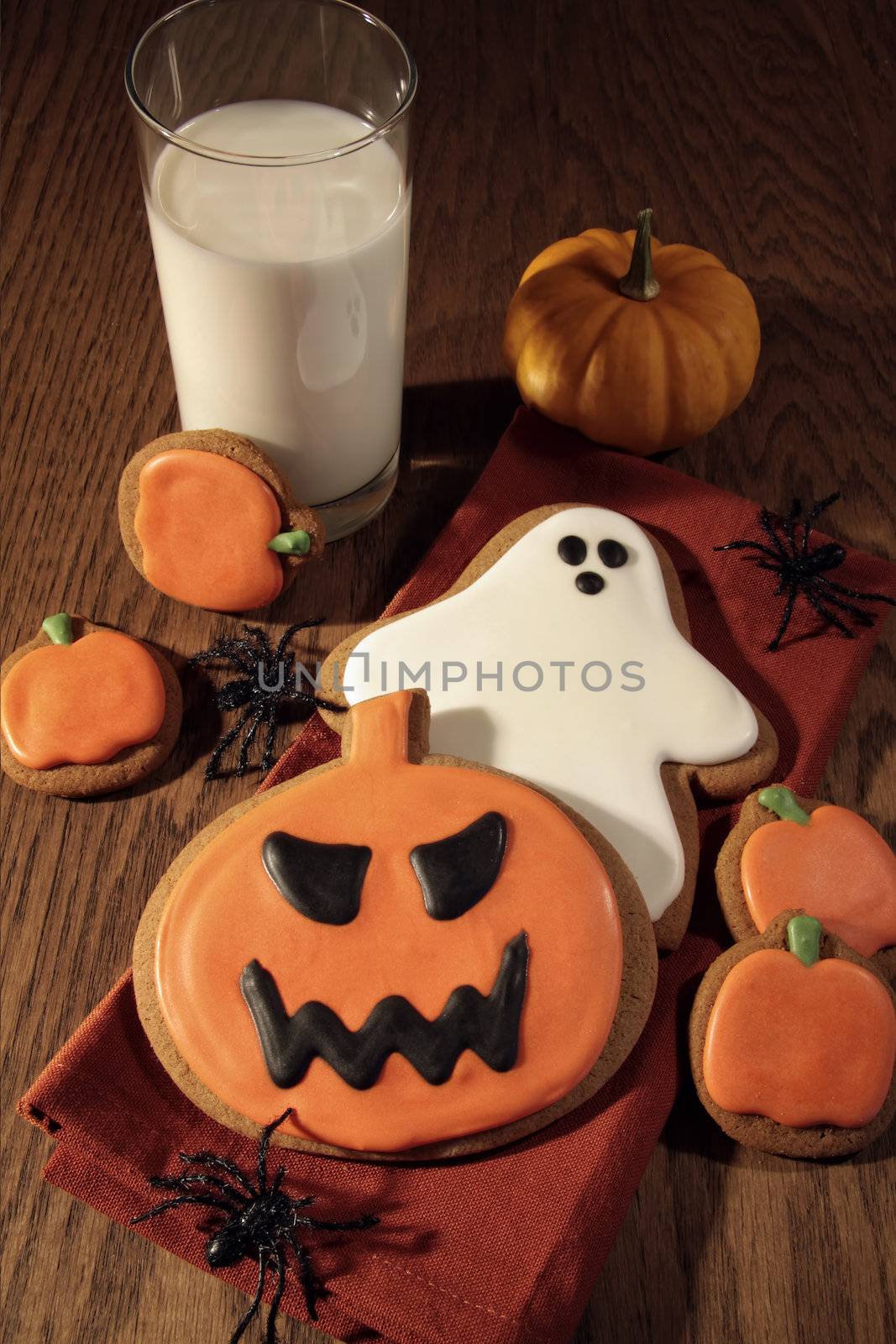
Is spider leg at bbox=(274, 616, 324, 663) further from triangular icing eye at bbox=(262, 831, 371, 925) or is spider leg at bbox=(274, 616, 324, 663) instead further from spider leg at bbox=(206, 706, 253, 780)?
triangular icing eye at bbox=(262, 831, 371, 925)

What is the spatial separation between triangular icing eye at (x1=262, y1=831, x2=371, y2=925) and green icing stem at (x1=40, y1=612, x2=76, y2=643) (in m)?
0.25

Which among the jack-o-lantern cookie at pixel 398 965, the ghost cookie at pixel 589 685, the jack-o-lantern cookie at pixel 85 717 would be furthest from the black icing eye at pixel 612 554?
the jack-o-lantern cookie at pixel 85 717

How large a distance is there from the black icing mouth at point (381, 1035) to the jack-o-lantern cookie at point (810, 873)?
184mm

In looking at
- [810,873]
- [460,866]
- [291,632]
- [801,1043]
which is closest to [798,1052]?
[801,1043]

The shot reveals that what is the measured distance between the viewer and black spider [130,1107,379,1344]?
0.67 meters

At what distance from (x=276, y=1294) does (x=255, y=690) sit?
39cm

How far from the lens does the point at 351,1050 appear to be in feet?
2.30

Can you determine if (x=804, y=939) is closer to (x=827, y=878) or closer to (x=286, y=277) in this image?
(x=827, y=878)

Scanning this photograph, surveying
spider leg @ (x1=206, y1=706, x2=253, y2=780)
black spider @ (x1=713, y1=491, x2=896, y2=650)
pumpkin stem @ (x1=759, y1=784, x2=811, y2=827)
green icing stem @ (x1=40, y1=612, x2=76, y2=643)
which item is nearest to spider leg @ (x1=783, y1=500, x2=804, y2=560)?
black spider @ (x1=713, y1=491, x2=896, y2=650)

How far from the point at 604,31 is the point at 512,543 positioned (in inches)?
30.6

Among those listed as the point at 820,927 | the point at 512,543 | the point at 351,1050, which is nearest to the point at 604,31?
the point at 512,543

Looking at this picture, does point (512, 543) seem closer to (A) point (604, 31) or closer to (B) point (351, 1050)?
(B) point (351, 1050)

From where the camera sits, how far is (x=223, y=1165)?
708 mm

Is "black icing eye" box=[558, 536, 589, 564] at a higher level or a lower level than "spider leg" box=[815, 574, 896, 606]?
higher
